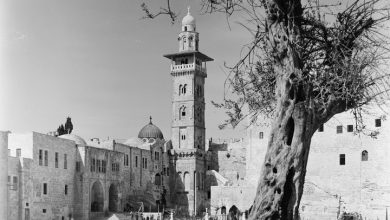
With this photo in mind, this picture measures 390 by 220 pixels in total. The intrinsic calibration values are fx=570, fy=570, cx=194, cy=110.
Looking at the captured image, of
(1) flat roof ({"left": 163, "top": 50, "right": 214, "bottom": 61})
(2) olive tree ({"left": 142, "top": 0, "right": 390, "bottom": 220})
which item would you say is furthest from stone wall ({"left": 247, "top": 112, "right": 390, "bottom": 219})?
(2) olive tree ({"left": 142, "top": 0, "right": 390, "bottom": 220})

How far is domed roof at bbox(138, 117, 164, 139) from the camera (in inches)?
2232

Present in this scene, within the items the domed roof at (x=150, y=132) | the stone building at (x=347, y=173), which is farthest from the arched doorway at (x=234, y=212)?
the domed roof at (x=150, y=132)

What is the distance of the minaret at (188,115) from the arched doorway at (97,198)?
13115 mm

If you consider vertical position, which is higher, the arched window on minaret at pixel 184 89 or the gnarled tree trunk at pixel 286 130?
the arched window on minaret at pixel 184 89

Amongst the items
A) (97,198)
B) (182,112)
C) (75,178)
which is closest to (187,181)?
(182,112)

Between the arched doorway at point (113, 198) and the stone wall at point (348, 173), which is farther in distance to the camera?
the arched doorway at point (113, 198)

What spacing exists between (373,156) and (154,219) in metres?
15.5

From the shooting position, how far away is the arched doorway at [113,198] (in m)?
42.1

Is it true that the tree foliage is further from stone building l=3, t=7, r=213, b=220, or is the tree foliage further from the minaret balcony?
the minaret balcony

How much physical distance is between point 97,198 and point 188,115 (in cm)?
1645

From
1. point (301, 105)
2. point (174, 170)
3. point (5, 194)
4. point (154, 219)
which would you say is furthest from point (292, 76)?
point (174, 170)

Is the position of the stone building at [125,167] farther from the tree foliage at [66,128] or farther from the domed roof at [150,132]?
the tree foliage at [66,128]

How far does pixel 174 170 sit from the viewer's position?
53.4 metres

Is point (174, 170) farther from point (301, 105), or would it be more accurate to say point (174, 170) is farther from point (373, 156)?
point (301, 105)
